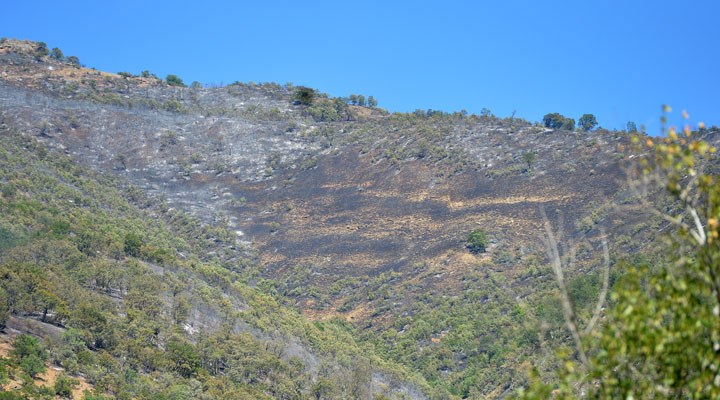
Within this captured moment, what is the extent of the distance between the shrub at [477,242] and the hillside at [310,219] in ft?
2.25

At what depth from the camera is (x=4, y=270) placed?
37969 mm

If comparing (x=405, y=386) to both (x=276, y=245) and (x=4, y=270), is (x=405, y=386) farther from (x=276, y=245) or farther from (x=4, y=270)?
(x=276, y=245)

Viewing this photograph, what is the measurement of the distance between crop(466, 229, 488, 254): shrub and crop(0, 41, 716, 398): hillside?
27.0 inches

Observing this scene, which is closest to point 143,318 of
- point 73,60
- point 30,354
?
point 30,354

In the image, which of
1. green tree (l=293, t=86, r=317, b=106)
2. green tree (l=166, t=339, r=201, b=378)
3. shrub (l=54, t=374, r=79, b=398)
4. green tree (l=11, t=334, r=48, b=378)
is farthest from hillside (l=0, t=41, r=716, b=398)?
green tree (l=11, t=334, r=48, b=378)

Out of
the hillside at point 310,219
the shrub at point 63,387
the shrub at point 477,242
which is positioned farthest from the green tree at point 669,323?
the shrub at point 477,242

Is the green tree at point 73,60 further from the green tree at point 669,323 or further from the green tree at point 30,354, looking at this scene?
the green tree at point 669,323

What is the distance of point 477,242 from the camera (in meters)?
65.2

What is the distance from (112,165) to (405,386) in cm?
4647

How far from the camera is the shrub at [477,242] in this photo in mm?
65188

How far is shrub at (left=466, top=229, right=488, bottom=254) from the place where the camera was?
65188mm

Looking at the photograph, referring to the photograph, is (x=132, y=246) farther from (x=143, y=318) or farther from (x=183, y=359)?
(x=183, y=359)

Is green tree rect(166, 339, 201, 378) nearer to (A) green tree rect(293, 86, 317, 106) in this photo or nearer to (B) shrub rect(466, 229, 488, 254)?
(B) shrub rect(466, 229, 488, 254)

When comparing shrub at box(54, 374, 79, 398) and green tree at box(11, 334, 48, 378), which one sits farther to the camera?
green tree at box(11, 334, 48, 378)
